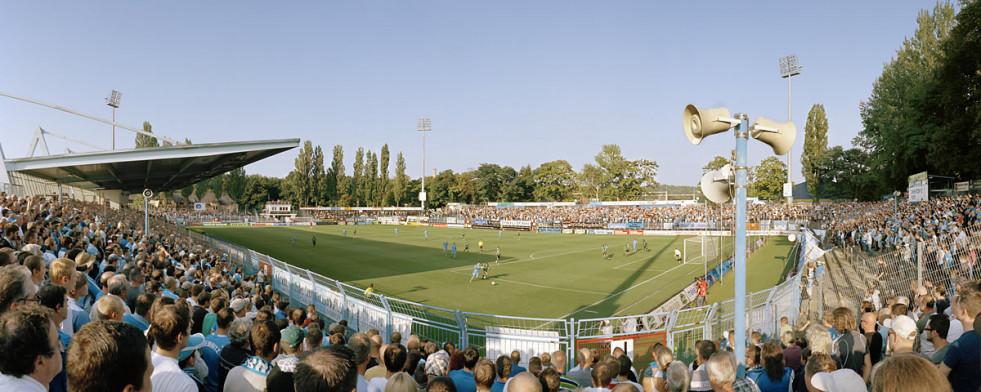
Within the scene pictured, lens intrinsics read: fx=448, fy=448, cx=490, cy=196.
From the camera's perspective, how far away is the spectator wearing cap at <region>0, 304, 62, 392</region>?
2232 mm

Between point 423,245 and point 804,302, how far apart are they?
109 feet

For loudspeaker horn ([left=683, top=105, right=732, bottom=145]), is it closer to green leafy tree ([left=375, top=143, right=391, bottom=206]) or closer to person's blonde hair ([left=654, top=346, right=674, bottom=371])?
person's blonde hair ([left=654, top=346, right=674, bottom=371])

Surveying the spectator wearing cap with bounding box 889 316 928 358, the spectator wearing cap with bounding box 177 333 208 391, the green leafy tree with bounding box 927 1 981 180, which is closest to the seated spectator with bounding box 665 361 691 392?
the spectator wearing cap with bounding box 889 316 928 358

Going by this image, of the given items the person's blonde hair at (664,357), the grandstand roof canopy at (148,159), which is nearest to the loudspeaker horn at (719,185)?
the person's blonde hair at (664,357)

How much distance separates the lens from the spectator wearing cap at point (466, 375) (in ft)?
16.0

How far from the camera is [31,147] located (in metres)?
36.5

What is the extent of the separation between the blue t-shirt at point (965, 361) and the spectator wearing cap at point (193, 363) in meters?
6.52

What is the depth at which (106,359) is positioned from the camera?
6.70 feet

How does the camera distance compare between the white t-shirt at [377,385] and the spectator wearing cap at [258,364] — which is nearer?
the spectator wearing cap at [258,364]

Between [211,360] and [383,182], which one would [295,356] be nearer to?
[211,360]

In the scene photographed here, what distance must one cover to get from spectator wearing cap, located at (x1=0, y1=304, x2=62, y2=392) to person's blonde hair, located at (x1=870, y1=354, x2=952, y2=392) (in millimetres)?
4467

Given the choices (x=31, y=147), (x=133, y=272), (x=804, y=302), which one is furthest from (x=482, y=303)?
(x=31, y=147)

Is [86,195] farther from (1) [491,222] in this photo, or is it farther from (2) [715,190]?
(2) [715,190]

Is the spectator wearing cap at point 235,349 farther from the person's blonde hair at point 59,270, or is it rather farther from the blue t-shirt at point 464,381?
the person's blonde hair at point 59,270
